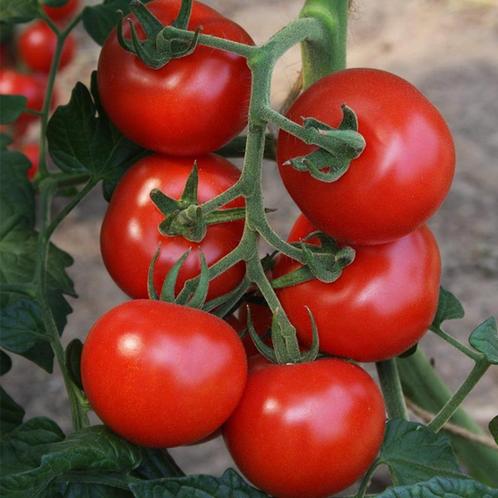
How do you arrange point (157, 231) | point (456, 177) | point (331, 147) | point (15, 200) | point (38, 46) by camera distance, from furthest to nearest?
point (456, 177) < point (38, 46) < point (15, 200) < point (157, 231) < point (331, 147)

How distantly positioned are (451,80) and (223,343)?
1995 millimetres

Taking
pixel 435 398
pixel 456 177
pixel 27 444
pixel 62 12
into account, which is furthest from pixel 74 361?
pixel 456 177

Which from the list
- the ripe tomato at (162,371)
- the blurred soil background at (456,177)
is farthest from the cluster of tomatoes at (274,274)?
the blurred soil background at (456,177)

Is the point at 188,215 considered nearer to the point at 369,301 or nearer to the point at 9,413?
the point at 369,301

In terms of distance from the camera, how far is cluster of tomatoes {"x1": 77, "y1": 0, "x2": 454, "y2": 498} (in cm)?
65

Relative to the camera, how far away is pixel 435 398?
3.34 feet

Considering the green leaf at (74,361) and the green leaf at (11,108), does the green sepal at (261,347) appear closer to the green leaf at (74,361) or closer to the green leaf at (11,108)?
the green leaf at (74,361)

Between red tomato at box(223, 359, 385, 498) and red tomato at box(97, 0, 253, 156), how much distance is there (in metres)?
0.18

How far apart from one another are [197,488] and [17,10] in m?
0.52

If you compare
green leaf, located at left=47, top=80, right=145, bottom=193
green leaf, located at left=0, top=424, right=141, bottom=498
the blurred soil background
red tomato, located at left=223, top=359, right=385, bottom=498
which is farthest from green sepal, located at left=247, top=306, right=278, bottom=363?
the blurred soil background

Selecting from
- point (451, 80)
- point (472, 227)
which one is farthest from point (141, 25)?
point (451, 80)

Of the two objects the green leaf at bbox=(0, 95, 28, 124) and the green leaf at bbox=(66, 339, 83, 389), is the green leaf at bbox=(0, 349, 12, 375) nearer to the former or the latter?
the green leaf at bbox=(66, 339, 83, 389)

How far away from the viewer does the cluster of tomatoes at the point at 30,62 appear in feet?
5.56

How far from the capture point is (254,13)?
2.81 metres
